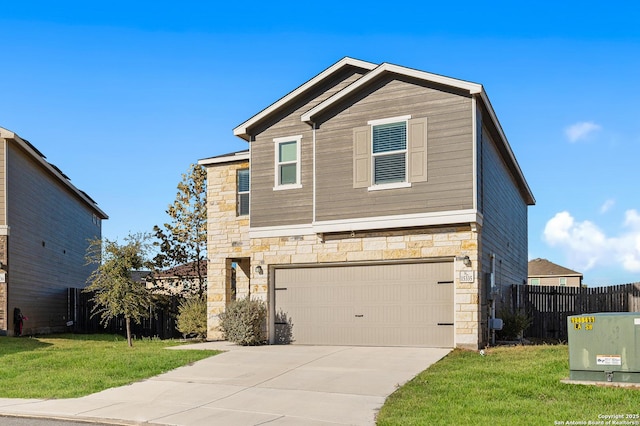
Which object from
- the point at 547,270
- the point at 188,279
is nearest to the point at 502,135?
→ the point at 188,279

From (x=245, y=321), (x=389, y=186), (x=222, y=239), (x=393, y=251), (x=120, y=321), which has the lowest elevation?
(x=120, y=321)

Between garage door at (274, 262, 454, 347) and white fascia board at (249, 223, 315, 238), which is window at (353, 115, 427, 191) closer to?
white fascia board at (249, 223, 315, 238)

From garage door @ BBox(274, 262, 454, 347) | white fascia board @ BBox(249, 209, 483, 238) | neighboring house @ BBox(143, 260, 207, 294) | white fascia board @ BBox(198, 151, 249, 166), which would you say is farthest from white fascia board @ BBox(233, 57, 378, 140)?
neighboring house @ BBox(143, 260, 207, 294)

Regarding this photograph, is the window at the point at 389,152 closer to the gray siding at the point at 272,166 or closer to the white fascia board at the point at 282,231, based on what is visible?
the gray siding at the point at 272,166

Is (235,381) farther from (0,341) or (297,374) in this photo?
(0,341)

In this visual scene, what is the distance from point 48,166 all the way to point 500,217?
19.0 m

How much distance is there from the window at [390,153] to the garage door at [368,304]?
230cm

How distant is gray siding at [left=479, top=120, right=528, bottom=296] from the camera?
18344 millimetres

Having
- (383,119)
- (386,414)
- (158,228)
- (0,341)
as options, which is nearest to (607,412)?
(386,414)

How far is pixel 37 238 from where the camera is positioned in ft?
90.8

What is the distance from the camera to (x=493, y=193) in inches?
794

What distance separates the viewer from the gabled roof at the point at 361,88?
16894 mm

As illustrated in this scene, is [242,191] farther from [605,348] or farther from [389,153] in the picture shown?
[605,348]

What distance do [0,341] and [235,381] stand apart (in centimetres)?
1199
